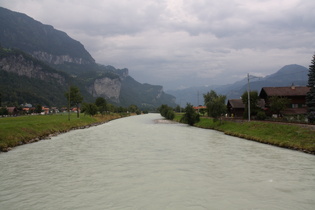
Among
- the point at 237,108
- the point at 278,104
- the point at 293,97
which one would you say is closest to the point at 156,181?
the point at 278,104

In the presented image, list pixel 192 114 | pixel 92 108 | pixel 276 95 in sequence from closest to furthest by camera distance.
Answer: pixel 276 95 < pixel 192 114 < pixel 92 108

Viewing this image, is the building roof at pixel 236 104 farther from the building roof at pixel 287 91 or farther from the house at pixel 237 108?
the building roof at pixel 287 91

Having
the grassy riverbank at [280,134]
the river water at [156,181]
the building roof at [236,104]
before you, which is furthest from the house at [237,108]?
the river water at [156,181]

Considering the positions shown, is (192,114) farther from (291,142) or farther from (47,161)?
(47,161)

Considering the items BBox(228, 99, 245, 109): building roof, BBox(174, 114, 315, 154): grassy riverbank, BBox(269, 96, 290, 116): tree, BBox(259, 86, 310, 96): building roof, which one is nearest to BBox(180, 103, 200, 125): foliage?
BBox(228, 99, 245, 109): building roof

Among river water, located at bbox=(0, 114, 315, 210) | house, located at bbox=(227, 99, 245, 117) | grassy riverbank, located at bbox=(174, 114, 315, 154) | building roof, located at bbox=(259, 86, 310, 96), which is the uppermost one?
building roof, located at bbox=(259, 86, 310, 96)

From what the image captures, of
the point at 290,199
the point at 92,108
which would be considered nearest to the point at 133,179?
the point at 290,199

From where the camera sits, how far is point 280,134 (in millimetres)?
45125

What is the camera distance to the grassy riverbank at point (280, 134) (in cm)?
3712

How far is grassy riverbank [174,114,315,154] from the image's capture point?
37.1 m

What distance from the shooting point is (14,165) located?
2567cm

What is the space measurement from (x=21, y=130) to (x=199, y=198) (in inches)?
1658

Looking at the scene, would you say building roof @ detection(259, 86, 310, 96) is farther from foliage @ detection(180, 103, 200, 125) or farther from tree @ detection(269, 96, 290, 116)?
foliage @ detection(180, 103, 200, 125)

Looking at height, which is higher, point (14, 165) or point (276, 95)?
point (276, 95)
